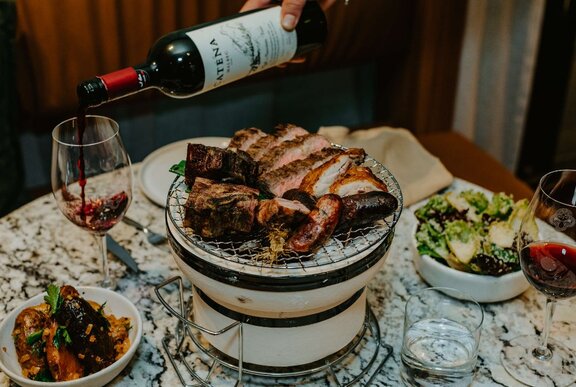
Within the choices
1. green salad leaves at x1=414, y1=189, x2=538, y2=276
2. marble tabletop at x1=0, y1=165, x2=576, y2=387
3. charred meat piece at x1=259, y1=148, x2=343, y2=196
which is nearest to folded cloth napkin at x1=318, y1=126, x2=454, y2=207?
marble tabletop at x1=0, y1=165, x2=576, y2=387

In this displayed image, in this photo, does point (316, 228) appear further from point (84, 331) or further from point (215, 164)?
point (84, 331)

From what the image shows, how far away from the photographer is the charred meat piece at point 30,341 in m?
1.22

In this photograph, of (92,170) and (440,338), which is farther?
(92,170)

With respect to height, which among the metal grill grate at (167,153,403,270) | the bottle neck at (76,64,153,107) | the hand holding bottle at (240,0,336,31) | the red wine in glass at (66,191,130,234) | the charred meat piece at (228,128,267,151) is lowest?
the red wine in glass at (66,191,130,234)

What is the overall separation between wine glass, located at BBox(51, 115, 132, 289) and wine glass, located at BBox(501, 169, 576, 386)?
816 mm

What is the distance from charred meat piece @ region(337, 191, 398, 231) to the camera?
1.19 m

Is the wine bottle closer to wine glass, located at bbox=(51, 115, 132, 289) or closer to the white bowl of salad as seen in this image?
wine glass, located at bbox=(51, 115, 132, 289)

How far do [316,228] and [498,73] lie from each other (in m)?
2.50

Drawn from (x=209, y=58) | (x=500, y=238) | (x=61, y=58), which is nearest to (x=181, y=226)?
(x=209, y=58)

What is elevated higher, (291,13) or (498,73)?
(291,13)

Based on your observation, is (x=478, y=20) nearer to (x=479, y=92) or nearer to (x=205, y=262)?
(x=479, y=92)

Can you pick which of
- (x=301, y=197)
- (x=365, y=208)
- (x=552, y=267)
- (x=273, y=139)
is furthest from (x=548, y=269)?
(x=273, y=139)

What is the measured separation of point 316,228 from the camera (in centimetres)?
114

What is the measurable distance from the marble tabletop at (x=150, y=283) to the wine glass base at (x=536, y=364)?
0.02m
